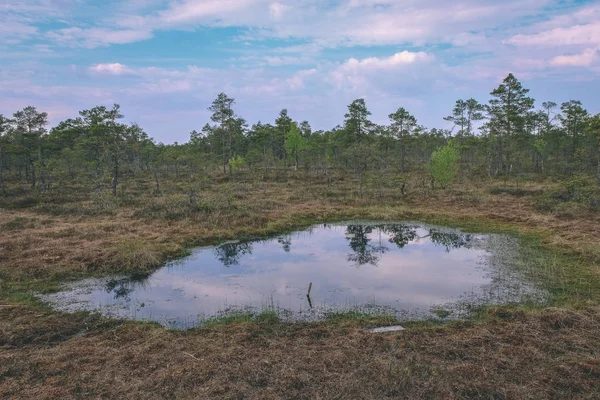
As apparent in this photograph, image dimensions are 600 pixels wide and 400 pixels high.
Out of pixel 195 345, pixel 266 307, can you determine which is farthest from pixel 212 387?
pixel 266 307

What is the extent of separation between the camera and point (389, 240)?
24750mm

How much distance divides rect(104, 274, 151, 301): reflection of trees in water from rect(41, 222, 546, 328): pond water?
1.6 inches

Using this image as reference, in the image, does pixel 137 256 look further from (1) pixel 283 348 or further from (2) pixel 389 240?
(2) pixel 389 240

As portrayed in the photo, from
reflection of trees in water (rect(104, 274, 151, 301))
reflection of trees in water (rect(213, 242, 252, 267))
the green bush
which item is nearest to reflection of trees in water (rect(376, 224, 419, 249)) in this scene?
reflection of trees in water (rect(213, 242, 252, 267))

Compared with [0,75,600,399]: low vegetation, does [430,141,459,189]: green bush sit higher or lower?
higher

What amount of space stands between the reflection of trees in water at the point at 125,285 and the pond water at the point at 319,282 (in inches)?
1.6

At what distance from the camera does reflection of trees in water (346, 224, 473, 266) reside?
21017mm

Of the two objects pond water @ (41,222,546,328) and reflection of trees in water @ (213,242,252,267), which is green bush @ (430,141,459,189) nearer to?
pond water @ (41,222,546,328)

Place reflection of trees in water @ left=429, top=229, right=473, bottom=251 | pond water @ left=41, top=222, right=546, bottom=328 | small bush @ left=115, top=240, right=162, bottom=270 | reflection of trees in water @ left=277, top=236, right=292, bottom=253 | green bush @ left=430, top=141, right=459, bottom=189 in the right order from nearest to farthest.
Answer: pond water @ left=41, top=222, right=546, bottom=328 → small bush @ left=115, top=240, right=162, bottom=270 → reflection of trees in water @ left=429, top=229, right=473, bottom=251 → reflection of trees in water @ left=277, top=236, right=292, bottom=253 → green bush @ left=430, top=141, right=459, bottom=189

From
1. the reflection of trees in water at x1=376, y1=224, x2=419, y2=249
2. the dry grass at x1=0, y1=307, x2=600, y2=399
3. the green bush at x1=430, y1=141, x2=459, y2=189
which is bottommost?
the dry grass at x1=0, y1=307, x2=600, y2=399

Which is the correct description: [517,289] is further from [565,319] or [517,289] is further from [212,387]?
[212,387]

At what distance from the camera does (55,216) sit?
2894 centimetres

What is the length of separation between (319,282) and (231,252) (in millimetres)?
7446

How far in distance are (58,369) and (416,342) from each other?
9762 millimetres
